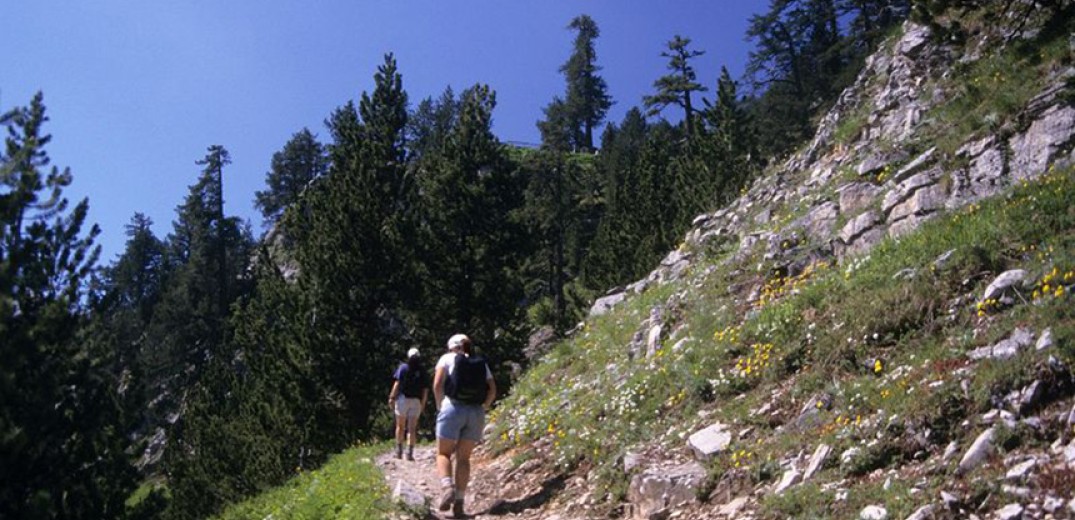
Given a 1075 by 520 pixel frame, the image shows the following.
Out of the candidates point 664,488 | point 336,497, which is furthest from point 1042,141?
point 336,497

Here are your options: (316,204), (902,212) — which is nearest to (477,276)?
(316,204)

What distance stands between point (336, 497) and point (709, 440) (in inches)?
188

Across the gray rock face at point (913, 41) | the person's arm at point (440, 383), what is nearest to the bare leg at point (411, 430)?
the person's arm at point (440, 383)

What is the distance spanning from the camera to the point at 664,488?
23.2 ft

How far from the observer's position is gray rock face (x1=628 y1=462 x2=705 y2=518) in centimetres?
689

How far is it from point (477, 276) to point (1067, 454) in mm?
19826

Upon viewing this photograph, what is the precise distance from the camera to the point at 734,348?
947 centimetres

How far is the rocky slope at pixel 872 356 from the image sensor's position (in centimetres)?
558

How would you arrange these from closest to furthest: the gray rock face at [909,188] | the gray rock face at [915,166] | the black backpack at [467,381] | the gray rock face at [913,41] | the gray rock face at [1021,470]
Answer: the gray rock face at [1021,470], the black backpack at [467,381], the gray rock face at [909,188], the gray rock face at [915,166], the gray rock face at [913,41]

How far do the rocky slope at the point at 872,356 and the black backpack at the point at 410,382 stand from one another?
143 centimetres

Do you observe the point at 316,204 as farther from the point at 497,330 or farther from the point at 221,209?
A: the point at 221,209

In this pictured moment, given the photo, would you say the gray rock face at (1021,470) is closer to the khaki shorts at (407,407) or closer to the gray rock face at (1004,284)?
the gray rock face at (1004,284)

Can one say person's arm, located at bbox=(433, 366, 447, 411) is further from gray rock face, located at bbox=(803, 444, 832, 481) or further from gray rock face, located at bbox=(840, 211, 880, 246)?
gray rock face, located at bbox=(840, 211, 880, 246)

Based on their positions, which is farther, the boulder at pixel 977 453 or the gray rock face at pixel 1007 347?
the gray rock face at pixel 1007 347
